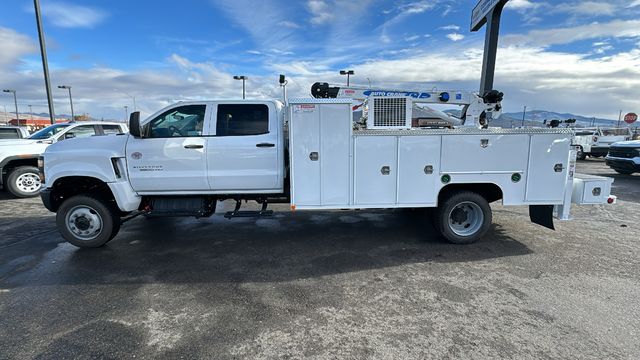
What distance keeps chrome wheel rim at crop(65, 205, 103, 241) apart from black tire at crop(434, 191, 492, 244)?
5142 mm

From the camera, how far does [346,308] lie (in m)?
3.54

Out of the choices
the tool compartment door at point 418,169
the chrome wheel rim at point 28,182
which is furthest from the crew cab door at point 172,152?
the chrome wheel rim at point 28,182

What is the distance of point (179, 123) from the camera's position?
5.14m

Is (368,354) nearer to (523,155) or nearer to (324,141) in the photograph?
(324,141)

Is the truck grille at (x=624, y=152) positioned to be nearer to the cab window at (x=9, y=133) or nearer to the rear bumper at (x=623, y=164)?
the rear bumper at (x=623, y=164)

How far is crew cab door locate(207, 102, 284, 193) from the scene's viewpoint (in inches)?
198

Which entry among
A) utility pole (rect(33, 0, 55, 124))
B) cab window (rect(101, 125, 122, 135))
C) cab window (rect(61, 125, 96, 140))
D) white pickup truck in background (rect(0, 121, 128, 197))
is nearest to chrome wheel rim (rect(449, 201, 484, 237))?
white pickup truck in background (rect(0, 121, 128, 197))

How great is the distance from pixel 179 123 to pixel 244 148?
1.06m

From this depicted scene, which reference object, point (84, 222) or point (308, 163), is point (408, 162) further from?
→ point (84, 222)

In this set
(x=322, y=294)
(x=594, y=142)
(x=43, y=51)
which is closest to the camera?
(x=322, y=294)

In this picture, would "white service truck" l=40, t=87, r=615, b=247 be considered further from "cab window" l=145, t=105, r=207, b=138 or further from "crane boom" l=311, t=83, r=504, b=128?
"crane boom" l=311, t=83, r=504, b=128

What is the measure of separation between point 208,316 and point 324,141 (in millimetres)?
2656

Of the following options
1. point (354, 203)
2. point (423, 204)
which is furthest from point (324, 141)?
point (423, 204)

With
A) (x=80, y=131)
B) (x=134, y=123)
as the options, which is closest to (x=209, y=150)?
(x=134, y=123)
